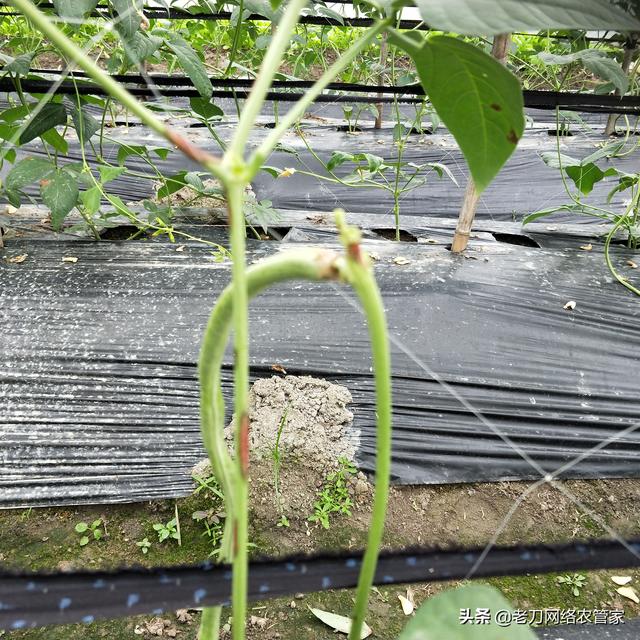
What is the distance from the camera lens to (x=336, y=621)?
876 mm

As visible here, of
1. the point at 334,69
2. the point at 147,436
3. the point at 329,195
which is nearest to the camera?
the point at 334,69

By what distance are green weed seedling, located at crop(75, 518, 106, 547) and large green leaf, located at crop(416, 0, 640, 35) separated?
1.02 m

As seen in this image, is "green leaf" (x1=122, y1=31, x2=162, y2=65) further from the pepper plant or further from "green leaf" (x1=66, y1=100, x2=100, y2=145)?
the pepper plant

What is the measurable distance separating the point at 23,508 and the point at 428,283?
1075mm

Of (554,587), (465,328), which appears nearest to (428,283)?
(465,328)

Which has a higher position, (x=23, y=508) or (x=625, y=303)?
(x=625, y=303)

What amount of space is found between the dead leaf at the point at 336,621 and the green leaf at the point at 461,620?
2.40ft

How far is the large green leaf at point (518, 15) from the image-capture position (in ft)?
1.03

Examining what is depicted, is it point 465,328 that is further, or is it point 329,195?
point 329,195

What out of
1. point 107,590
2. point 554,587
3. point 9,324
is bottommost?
point 554,587

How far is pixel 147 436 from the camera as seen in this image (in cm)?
109

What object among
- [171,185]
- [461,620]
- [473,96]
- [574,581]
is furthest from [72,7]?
[574,581]

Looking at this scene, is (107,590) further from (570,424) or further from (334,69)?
(570,424)

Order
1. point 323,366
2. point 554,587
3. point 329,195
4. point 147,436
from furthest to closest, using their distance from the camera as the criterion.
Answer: point 329,195
point 323,366
point 147,436
point 554,587
